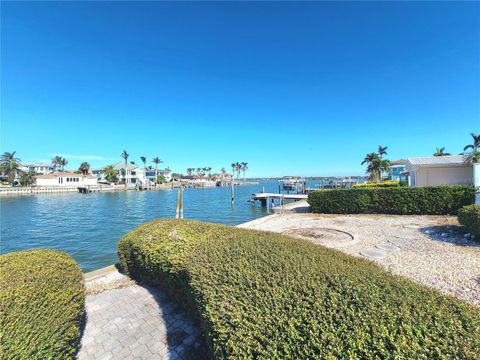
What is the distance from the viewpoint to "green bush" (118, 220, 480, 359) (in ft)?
5.11

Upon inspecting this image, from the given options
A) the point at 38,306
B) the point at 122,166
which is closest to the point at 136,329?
the point at 38,306

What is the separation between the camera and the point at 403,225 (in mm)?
10641

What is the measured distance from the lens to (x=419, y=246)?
739 centimetres

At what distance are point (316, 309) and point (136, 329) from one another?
11.1ft

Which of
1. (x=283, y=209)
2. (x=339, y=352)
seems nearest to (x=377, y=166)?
(x=283, y=209)

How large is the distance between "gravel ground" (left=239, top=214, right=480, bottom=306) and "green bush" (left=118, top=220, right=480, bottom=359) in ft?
10.3

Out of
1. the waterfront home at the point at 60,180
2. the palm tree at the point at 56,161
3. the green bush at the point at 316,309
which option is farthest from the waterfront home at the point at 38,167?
the green bush at the point at 316,309

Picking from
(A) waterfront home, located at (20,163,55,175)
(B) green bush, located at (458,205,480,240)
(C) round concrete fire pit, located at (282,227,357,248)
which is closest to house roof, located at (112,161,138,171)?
(A) waterfront home, located at (20,163,55,175)

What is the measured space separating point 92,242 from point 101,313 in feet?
38.1

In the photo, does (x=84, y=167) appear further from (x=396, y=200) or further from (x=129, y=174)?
(x=396, y=200)

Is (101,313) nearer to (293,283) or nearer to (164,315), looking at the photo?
(164,315)

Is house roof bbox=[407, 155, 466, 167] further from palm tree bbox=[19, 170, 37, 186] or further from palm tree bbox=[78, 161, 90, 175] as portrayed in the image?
palm tree bbox=[78, 161, 90, 175]

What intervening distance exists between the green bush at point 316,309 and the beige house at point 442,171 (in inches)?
820

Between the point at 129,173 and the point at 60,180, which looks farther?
the point at 129,173
